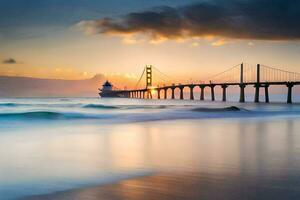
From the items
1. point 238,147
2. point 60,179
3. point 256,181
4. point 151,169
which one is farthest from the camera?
point 238,147

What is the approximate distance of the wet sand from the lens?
4.64m

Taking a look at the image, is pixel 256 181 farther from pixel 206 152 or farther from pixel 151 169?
pixel 206 152

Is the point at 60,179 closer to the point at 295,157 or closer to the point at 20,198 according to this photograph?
the point at 20,198

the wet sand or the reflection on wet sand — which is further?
the reflection on wet sand

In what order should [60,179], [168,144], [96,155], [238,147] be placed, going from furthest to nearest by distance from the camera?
[168,144], [238,147], [96,155], [60,179]

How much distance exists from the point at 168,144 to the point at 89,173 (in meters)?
4.79

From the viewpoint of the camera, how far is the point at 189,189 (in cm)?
505

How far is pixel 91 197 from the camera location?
471 centimetres

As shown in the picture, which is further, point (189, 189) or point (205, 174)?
point (205, 174)

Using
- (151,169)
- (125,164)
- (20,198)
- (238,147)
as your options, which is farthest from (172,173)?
(238,147)

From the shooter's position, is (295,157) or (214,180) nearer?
(214,180)

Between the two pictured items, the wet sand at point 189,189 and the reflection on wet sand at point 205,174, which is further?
the reflection on wet sand at point 205,174

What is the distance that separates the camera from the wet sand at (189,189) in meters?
4.64

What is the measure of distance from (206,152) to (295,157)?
202cm
